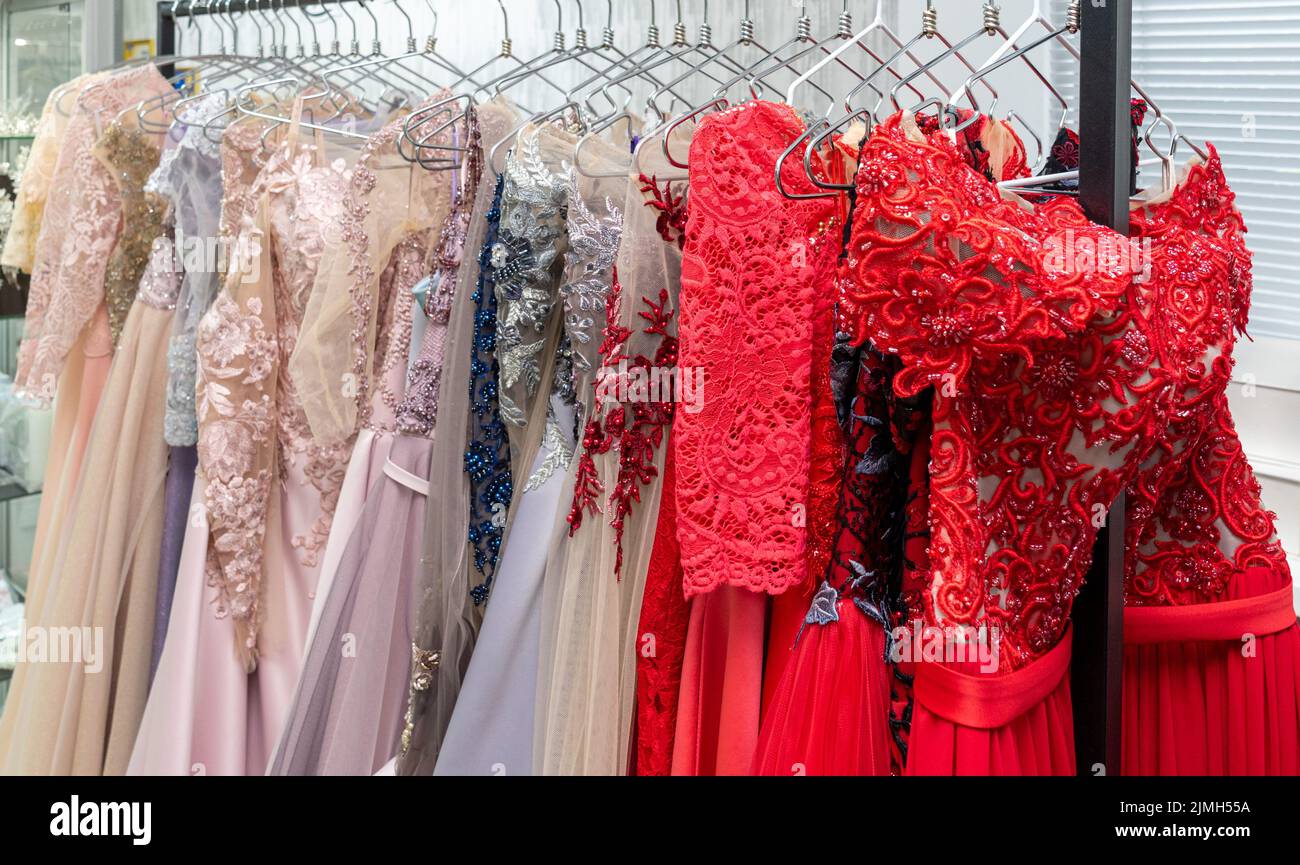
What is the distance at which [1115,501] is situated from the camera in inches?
36.1

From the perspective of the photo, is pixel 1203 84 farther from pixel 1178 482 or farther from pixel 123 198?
pixel 123 198

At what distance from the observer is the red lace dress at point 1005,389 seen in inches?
32.7

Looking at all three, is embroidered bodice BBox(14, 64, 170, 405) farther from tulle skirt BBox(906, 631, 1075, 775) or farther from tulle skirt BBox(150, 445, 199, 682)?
tulle skirt BBox(906, 631, 1075, 775)

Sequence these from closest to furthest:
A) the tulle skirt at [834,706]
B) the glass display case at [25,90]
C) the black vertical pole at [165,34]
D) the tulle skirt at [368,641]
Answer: the tulle skirt at [834,706] → the tulle skirt at [368,641] → the black vertical pole at [165,34] → the glass display case at [25,90]

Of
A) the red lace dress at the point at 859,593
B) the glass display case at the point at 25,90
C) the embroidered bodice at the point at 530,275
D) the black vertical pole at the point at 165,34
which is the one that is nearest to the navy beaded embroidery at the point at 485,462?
the embroidered bodice at the point at 530,275

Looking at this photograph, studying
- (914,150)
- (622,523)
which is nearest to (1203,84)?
(914,150)

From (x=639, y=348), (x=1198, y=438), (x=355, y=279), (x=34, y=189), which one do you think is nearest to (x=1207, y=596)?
(x=1198, y=438)

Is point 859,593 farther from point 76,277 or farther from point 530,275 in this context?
point 76,277

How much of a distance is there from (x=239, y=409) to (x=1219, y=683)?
1.20m

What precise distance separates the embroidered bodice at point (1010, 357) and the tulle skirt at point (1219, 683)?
0.20 m

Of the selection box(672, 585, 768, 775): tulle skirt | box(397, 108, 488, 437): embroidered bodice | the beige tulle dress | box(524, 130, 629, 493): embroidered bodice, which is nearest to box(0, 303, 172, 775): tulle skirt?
the beige tulle dress

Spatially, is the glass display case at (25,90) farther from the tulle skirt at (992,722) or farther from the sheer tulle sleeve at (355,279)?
the tulle skirt at (992,722)

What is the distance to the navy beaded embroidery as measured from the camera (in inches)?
49.4

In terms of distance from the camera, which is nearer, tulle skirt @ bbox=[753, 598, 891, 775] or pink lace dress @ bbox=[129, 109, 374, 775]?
tulle skirt @ bbox=[753, 598, 891, 775]
